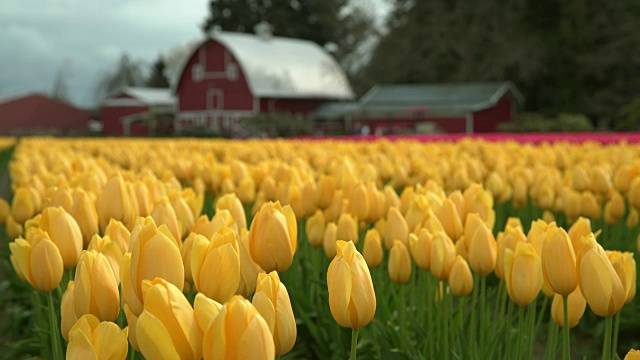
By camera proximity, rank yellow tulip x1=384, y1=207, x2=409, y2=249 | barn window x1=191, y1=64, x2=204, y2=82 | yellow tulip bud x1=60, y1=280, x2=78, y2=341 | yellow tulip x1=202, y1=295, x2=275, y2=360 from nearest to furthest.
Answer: yellow tulip x1=202, y1=295, x2=275, y2=360 < yellow tulip bud x1=60, y1=280, x2=78, y2=341 < yellow tulip x1=384, y1=207, x2=409, y2=249 < barn window x1=191, y1=64, x2=204, y2=82

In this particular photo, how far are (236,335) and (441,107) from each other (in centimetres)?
4110

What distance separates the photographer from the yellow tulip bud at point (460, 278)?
7.36 feet

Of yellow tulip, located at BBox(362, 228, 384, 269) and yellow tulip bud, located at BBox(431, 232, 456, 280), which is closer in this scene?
yellow tulip bud, located at BBox(431, 232, 456, 280)

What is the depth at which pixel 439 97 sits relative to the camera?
42906mm

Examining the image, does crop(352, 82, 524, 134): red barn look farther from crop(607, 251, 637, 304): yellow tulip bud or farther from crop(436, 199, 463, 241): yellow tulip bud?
crop(607, 251, 637, 304): yellow tulip bud

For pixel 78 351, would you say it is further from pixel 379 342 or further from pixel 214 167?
pixel 214 167

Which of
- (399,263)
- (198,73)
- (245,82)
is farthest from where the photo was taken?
(198,73)

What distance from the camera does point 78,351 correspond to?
1266 millimetres

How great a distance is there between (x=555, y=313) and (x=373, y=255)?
76 centimetres

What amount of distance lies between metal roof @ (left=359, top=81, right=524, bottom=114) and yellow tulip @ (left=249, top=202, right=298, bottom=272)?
39.4 meters

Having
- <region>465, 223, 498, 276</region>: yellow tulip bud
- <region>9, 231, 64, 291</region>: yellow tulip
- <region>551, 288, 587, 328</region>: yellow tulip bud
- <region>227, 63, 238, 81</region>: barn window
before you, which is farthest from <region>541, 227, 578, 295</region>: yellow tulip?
<region>227, 63, 238, 81</region>: barn window

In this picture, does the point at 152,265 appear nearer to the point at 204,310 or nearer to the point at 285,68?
the point at 204,310

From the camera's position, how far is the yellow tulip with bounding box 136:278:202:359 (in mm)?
1217

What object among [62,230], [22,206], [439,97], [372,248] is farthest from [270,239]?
[439,97]
